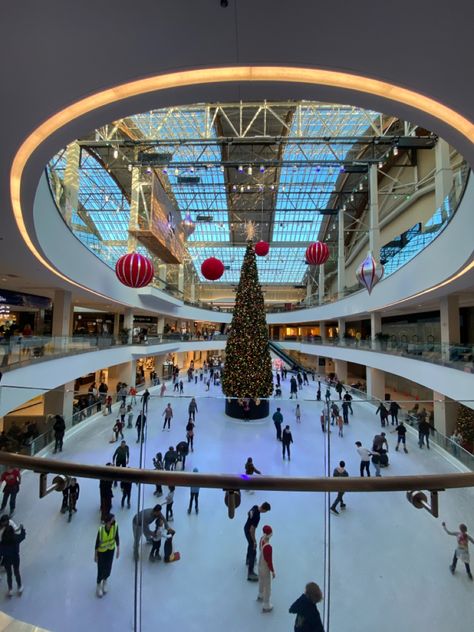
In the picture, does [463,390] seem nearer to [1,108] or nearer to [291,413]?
[291,413]

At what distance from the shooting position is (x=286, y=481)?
1.60 m

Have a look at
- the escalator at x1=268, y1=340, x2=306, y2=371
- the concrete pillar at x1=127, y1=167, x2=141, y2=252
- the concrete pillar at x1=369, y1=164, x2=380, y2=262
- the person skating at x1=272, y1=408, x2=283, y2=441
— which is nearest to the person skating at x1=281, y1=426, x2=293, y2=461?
the person skating at x1=272, y1=408, x2=283, y2=441

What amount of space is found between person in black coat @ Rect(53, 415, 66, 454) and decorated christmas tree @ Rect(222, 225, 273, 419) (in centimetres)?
1029

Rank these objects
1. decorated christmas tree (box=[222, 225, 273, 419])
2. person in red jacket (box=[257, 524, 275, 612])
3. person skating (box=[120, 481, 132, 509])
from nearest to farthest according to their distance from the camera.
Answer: person skating (box=[120, 481, 132, 509])
person in red jacket (box=[257, 524, 275, 612])
decorated christmas tree (box=[222, 225, 273, 419])

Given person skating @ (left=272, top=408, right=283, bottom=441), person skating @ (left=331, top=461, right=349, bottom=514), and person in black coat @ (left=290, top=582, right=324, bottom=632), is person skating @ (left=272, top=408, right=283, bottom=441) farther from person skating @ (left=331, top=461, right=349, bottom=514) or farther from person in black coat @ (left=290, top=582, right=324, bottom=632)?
person in black coat @ (left=290, top=582, right=324, bottom=632)

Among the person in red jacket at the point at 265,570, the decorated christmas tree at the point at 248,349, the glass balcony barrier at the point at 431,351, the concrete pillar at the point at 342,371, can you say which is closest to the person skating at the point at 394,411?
the person in red jacket at the point at 265,570

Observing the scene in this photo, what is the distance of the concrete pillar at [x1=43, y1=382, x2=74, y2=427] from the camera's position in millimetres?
3896

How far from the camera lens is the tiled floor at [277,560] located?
3.65 meters

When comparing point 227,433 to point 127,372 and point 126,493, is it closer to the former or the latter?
point 126,493

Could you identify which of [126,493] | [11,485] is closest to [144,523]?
[126,493]

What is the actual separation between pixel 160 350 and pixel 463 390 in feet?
66.1

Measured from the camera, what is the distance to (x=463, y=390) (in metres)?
10.3

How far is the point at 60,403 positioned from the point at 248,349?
428 inches

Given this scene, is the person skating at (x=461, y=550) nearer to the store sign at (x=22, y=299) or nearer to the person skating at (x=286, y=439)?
the person skating at (x=286, y=439)
